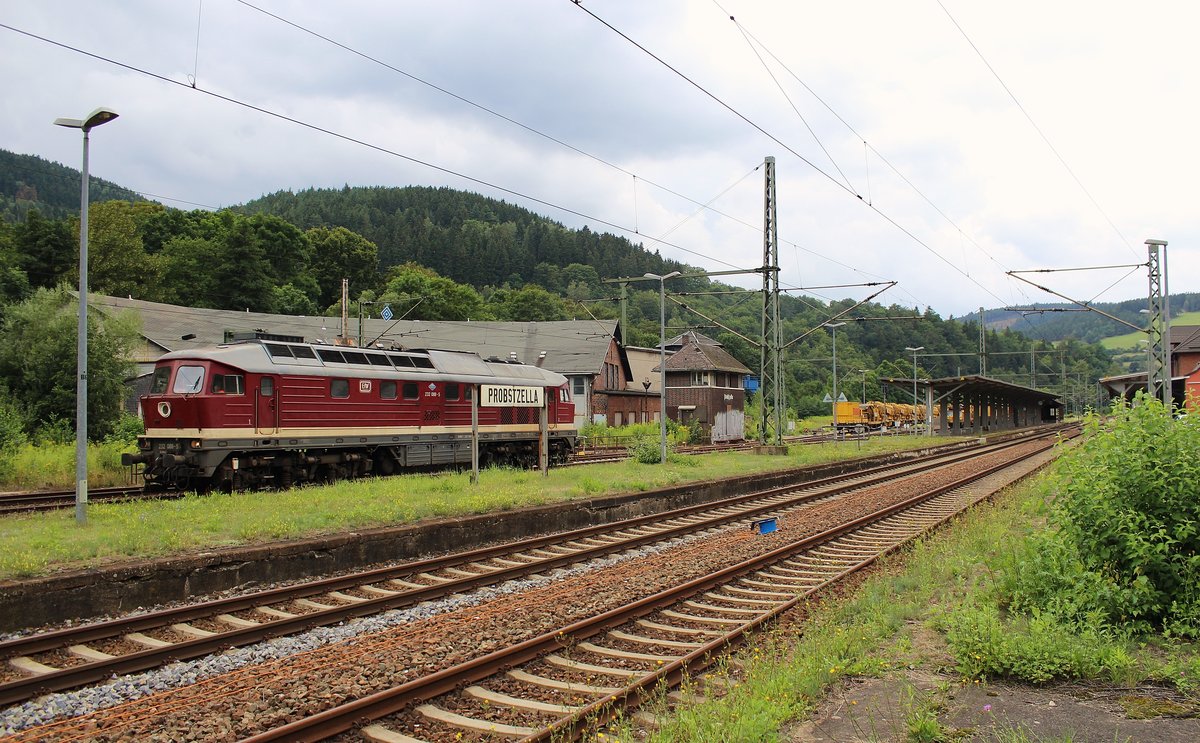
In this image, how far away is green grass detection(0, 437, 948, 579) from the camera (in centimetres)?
1099

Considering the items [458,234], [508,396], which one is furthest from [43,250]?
[458,234]

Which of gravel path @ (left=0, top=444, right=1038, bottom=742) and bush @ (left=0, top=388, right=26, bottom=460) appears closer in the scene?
gravel path @ (left=0, top=444, right=1038, bottom=742)

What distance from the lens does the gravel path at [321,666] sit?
6.10 metres

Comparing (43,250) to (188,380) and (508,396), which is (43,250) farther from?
(508,396)

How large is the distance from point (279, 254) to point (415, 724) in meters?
83.2

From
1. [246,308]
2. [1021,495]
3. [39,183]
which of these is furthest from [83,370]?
[39,183]

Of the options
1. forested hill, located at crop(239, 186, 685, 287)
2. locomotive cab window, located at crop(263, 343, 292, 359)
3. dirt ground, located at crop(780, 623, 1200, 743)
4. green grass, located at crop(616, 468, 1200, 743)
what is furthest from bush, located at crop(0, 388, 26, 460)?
forested hill, located at crop(239, 186, 685, 287)

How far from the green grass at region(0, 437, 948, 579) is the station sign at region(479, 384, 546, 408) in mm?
2009

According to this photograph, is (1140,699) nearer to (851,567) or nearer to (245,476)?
(851,567)

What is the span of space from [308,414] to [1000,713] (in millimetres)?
17839

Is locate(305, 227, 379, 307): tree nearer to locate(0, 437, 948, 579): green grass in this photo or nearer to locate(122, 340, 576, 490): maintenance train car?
locate(122, 340, 576, 490): maintenance train car

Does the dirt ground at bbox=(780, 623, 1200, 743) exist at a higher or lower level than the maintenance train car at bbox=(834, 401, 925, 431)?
lower

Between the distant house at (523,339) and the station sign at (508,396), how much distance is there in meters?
30.4

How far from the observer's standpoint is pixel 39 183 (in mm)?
116625
